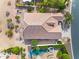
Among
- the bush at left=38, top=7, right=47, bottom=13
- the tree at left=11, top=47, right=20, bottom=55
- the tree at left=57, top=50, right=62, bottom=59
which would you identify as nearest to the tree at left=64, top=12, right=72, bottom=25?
the bush at left=38, top=7, right=47, bottom=13

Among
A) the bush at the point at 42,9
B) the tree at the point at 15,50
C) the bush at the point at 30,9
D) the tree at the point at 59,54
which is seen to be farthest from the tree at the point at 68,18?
the tree at the point at 15,50

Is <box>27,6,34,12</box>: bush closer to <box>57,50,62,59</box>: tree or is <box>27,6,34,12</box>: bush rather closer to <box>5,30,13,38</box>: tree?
<box>5,30,13,38</box>: tree

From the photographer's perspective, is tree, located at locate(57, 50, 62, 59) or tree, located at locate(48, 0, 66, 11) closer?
tree, located at locate(48, 0, 66, 11)

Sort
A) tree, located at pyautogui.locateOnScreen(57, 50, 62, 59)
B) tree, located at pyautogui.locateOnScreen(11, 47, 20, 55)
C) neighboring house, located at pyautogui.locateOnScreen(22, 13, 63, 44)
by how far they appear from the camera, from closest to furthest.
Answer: neighboring house, located at pyautogui.locateOnScreen(22, 13, 63, 44), tree, located at pyautogui.locateOnScreen(11, 47, 20, 55), tree, located at pyautogui.locateOnScreen(57, 50, 62, 59)

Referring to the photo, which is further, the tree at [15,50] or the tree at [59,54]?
the tree at [59,54]

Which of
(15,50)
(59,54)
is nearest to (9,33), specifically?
(15,50)

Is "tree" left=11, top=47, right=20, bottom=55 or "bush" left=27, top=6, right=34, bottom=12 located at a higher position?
"bush" left=27, top=6, right=34, bottom=12

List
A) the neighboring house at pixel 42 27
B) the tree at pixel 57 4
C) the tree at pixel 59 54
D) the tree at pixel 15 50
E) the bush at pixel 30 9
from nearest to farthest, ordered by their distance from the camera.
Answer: the neighboring house at pixel 42 27
the tree at pixel 15 50
the tree at pixel 57 4
the tree at pixel 59 54
the bush at pixel 30 9

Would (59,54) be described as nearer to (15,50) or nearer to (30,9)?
(15,50)

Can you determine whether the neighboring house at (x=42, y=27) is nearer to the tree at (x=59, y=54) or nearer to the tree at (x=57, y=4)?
the tree at (x=57, y=4)
